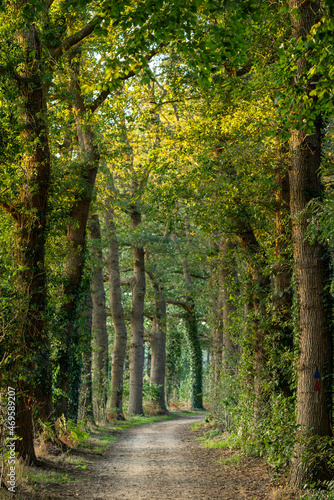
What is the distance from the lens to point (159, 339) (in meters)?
27.5

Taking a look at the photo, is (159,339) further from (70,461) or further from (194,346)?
(70,461)

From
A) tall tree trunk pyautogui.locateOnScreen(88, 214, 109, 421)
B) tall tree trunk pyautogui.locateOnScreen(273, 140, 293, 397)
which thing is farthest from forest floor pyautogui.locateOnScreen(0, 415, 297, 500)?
tall tree trunk pyautogui.locateOnScreen(88, 214, 109, 421)

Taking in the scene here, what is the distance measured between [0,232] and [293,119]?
568cm

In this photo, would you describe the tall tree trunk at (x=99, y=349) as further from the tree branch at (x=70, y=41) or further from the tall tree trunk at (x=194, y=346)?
the tall tree trunk at (x=194, y=346)

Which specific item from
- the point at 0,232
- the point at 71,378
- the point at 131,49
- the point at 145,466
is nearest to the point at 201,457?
the point at 145,466

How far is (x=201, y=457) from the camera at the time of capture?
11.4m

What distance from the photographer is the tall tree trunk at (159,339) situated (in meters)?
26.6

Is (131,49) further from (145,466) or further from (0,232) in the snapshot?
(145,466)

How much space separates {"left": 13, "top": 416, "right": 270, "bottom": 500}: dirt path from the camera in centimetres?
744

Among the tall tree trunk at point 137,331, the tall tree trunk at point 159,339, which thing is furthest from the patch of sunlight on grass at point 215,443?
the tall tree trunk at point 159,339

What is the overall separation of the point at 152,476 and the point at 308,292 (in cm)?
476

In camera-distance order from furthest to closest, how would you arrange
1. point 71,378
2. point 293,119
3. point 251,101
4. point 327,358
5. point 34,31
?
1. point 71,378
2. point 251,101
3. point 34,31
4. point 327,358
5. point 293,119

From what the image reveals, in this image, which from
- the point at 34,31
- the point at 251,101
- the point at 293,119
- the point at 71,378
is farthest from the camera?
the point at 71,378

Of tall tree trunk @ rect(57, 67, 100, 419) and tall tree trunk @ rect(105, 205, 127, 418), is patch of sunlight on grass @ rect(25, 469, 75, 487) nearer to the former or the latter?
tall tree trunk @ rect(57, 67, 100, 419)
